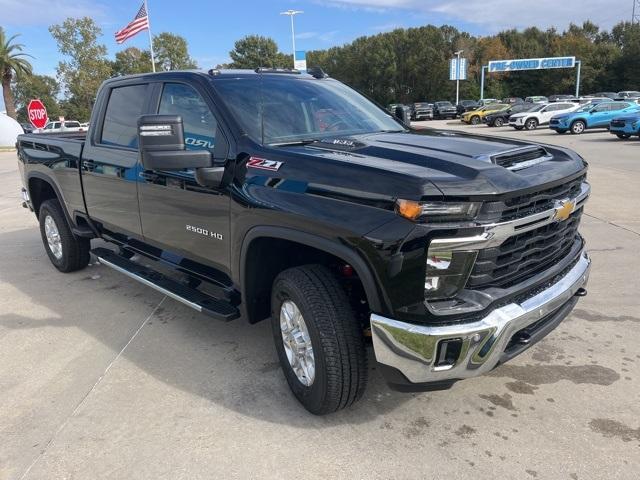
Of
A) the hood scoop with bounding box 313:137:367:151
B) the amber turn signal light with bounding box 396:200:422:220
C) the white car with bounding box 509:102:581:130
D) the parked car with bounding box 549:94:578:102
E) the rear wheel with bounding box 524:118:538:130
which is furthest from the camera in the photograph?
the parked car with bounding box 549:94:578:102

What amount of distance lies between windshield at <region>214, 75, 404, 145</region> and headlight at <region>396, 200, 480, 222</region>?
118cm

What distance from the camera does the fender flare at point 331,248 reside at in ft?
7.75

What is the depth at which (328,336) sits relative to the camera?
2.61 meters

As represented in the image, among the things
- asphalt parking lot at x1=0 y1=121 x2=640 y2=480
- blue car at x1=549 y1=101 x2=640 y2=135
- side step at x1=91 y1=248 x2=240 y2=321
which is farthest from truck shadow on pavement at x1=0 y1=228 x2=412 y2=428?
blue car at x1=549 y1=101 x2=640 y2=135

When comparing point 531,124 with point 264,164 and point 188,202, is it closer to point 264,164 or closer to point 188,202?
point 188,202

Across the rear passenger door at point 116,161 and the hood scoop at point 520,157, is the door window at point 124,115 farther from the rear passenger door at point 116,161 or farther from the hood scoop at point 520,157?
the hood scoop at point 520,157

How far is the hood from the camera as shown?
2270 mm

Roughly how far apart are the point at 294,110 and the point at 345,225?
1376 mm

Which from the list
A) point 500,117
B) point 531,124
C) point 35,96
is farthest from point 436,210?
point 35,96

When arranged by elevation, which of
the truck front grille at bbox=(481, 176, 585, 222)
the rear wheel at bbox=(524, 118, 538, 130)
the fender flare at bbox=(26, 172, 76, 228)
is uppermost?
the truck front grille at bbox=(481, 176, 585, 222)

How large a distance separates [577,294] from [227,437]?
216cm

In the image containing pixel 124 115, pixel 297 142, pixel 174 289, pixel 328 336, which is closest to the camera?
pixel 328 336

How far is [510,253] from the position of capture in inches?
97.3

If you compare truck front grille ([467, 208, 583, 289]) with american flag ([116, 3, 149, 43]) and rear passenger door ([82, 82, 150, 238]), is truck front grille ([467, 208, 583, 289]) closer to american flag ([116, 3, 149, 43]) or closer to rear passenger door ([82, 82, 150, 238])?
rear passenger door ([82, 82, 150, 238])
